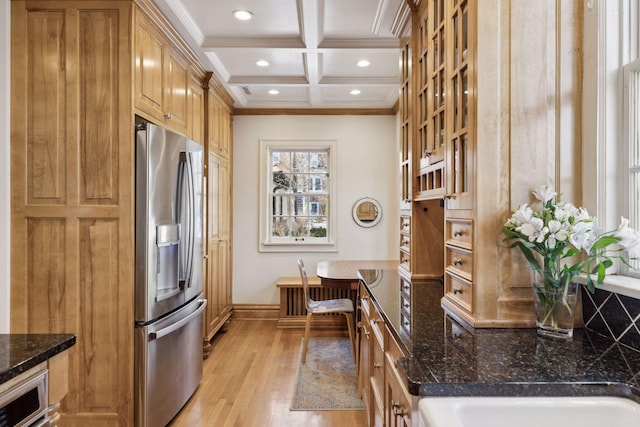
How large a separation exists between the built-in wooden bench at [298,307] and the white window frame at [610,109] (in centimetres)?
323

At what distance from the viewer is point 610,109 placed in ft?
4.20

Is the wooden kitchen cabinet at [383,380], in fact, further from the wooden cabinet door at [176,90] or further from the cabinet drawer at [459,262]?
the wooden cabinet door at [176,90]

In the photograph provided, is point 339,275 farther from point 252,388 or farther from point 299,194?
point 299,194

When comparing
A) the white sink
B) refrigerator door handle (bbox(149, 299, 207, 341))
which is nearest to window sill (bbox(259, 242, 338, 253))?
refrigerator door handle (bbox(149, 299, 207, 341))

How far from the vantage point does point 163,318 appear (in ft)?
7.54

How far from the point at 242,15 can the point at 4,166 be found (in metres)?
1.72

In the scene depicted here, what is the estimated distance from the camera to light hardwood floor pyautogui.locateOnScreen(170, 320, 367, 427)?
2434 mm

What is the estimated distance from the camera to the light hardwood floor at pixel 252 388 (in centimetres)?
243

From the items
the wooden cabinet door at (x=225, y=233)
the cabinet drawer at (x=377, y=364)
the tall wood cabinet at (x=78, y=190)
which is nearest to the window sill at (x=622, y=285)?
the cabinet drawer at (x=377, y=364)

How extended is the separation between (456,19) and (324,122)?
3.22 m

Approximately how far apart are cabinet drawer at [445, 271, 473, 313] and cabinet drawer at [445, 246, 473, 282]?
22mm

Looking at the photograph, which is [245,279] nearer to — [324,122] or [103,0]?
[324,122]

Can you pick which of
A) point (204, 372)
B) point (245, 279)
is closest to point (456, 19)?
point (204, 372)

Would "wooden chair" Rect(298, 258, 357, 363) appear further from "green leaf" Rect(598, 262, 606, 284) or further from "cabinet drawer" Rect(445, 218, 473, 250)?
"green leaf" Rect(598, 262, 606, 284)
